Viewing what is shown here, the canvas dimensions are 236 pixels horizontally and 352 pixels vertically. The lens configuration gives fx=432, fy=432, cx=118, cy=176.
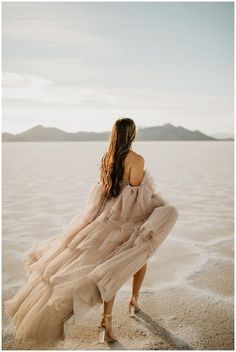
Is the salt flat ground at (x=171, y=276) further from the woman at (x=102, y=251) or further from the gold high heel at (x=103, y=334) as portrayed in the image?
the woman at (x=102, y=251)

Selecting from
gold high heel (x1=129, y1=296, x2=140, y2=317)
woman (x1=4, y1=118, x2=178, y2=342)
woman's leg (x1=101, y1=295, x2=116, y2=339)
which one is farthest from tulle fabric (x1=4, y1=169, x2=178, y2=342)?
gold high heel (x1=129, y1=296, x2=140, y2=317)

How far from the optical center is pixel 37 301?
3305 millimetres

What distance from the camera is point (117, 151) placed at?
3535mm

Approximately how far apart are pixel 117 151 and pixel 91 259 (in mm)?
890

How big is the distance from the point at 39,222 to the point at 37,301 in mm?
3601

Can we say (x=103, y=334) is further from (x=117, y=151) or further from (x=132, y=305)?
(x=117, y=151)

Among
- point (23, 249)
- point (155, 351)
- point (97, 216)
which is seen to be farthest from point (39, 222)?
point (155, 351)

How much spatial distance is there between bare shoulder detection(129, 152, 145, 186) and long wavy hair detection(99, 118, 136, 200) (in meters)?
0.08

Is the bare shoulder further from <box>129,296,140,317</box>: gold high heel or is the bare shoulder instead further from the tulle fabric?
<box>129,296,140,317</box>: gold high heel

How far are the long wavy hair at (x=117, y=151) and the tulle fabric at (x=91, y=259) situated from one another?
74mm

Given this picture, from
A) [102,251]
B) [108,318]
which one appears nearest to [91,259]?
[102,251]

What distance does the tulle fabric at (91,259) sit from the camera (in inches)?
125

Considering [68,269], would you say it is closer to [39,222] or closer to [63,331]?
[63,331]

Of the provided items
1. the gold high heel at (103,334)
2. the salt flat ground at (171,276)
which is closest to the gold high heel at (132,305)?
the salt flat ground at (171,276)
